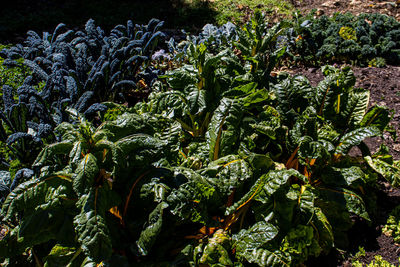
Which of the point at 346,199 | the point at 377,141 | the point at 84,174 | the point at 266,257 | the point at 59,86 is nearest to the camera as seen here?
the point at 84,174

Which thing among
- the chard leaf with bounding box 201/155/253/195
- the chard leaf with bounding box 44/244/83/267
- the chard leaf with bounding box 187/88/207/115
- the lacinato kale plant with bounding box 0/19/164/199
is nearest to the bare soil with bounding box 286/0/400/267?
the chard leaf with bounding box 201/155/253/195

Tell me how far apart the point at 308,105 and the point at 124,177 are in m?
1.85

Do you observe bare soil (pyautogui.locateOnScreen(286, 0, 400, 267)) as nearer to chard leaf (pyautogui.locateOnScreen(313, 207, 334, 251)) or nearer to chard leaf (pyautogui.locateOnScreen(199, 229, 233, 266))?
chard leaf (pyautogui.locateOnScreen(313, 207, 334, 251))

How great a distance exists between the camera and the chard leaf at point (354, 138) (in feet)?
8.87

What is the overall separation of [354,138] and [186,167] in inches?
53.6

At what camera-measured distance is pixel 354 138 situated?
2742 millimetres

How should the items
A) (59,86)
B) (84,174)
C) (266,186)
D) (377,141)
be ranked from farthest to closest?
1. (377,141)
2. (59,86)
3. (266,186)
4. (84,174)

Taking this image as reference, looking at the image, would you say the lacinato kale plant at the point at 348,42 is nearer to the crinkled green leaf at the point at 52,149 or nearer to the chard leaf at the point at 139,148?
the chard leaf at the point at 139,148

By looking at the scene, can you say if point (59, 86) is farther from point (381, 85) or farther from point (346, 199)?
point (381, 85)

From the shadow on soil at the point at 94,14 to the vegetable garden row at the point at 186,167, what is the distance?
9.60ft

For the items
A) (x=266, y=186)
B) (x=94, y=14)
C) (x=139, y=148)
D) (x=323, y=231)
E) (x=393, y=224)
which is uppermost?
(x=94, y=14)

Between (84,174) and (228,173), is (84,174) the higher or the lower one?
the higher one

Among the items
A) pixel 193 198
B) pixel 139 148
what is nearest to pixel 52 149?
pixel 139 148

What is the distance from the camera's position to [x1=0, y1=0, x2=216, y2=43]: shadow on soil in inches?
255
